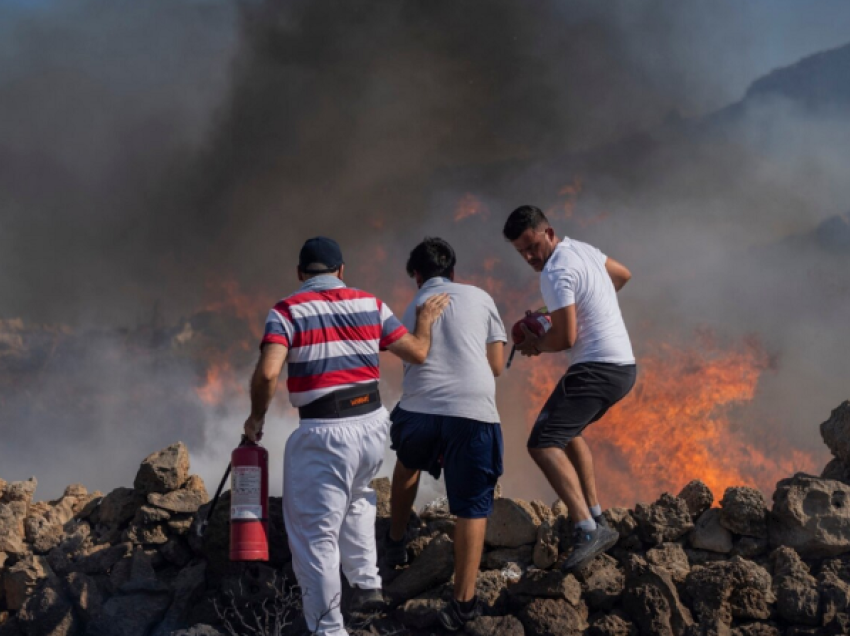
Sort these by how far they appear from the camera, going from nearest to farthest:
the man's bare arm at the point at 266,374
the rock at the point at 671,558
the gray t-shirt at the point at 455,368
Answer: the man's bare arm at the point at 266,374
the gray t-shirt at the point at 455,368
the rock at the point at 671,558

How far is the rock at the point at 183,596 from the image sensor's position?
607 centimetres

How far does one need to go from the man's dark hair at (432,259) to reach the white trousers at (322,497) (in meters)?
1.10

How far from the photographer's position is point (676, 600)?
5344 millimetres

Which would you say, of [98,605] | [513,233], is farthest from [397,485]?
[98,605]

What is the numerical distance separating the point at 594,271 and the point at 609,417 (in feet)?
38.9

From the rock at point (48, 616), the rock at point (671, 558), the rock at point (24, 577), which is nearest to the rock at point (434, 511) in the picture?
the rock at point (671, 558)

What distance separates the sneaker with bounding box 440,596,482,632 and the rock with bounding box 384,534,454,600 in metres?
0.66

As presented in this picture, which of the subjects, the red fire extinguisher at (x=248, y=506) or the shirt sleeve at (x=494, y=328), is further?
the shirt sleeve at (x=494, y=328)

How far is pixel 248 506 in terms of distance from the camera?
17.1 ft

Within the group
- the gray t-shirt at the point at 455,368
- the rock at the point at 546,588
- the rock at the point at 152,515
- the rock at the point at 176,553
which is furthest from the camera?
the rock at the point at 152,515

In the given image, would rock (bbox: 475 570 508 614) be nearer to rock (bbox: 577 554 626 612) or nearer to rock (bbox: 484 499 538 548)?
rock (bbox: 484 499 538 548)

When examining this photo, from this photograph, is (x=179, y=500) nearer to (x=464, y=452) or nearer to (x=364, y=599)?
(x=364, y=599)

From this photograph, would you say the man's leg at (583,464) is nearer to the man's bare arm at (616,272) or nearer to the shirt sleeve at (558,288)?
the shirt sleeve at (558,288)

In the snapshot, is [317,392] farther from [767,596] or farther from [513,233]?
[767,596]
